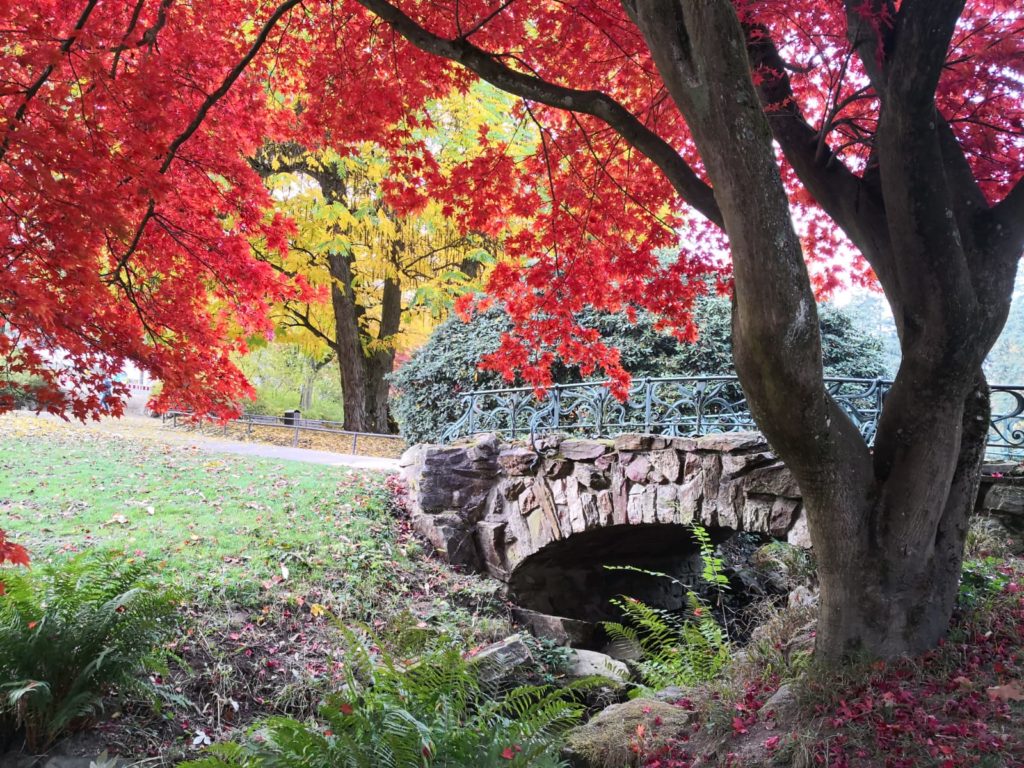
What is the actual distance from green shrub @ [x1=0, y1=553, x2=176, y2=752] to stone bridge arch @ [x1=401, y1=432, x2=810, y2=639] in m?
4.15

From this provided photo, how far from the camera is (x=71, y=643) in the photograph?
4.31m

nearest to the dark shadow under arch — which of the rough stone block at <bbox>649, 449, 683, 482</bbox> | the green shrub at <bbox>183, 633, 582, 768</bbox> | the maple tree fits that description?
the rough stone block at <bbox>649, 449, 683, 482</bbox>

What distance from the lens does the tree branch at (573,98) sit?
3.63 metres

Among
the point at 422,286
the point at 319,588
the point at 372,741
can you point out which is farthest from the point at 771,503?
the point at 422,286

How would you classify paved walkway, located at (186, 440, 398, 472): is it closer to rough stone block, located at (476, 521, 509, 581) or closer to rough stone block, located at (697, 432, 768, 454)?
rough stone block, located at (476, 521, 509, 581)

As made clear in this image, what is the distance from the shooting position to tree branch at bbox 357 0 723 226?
143 inches

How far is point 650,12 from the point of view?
299 cm

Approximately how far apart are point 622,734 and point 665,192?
156 inches

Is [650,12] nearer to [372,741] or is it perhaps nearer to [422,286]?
[372,741]

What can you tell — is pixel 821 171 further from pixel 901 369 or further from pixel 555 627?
pixel 555 627

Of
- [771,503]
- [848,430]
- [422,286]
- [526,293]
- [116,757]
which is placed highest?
[422,286]

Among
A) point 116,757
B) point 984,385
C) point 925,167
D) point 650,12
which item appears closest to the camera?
point 650,12

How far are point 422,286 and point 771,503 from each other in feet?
32.2

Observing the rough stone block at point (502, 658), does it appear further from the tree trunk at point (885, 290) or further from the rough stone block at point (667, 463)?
the tree trunk at point (885, 290)
